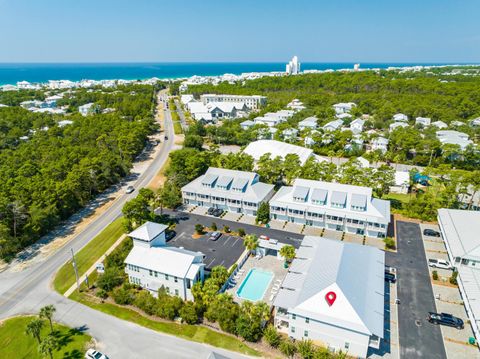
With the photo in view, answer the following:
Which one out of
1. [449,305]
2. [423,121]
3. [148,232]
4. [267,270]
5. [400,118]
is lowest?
[267,270]

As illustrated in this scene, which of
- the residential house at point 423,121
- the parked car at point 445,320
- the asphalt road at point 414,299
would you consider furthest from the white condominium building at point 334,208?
A: the residential house at point 423,121

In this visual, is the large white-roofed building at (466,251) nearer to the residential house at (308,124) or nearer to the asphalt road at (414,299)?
the asphalt road at (414,299)

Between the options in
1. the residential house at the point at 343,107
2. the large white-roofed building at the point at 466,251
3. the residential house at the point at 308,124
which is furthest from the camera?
the residential house at the point at 343,107

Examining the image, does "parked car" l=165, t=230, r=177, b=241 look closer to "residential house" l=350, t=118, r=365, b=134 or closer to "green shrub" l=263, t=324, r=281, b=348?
"green shrub" l=263, t=324, r=281, b=348

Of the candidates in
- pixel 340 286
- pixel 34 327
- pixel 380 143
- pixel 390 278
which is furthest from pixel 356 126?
pixel 34 327

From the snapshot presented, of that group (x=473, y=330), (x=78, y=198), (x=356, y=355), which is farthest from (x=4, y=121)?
(x=473, y=330)

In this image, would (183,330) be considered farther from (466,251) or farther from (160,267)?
(466,251)
